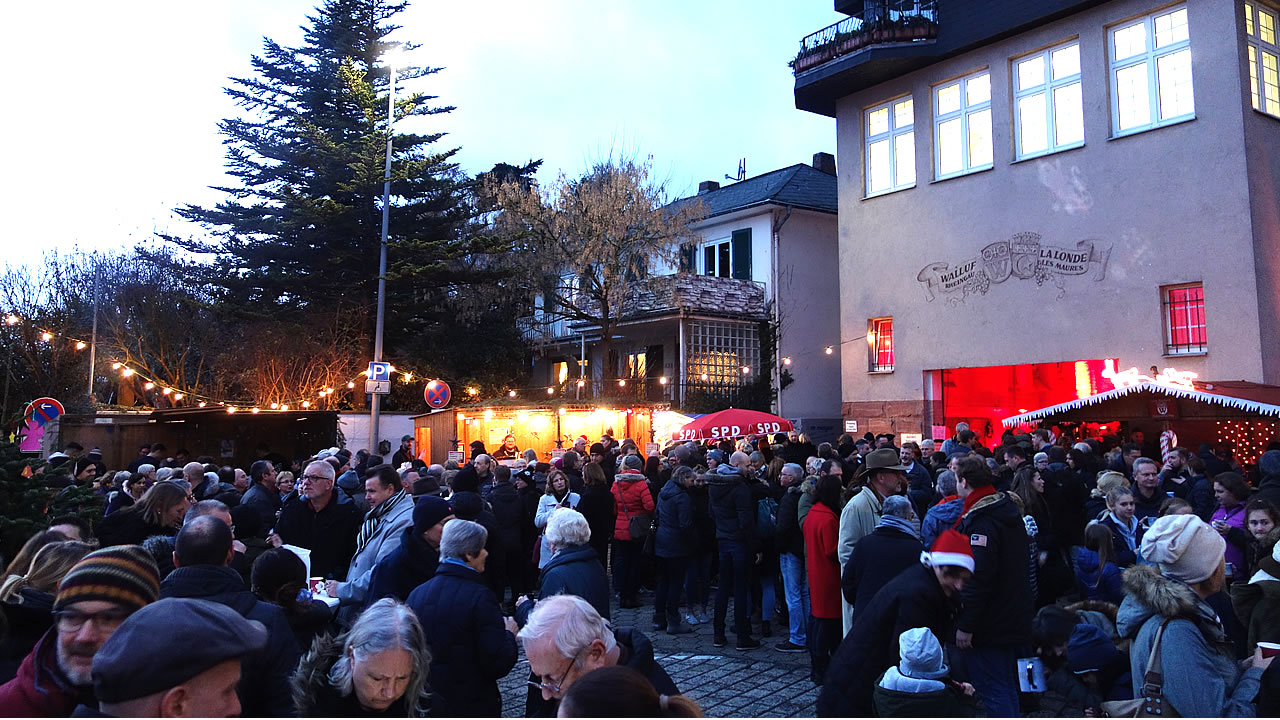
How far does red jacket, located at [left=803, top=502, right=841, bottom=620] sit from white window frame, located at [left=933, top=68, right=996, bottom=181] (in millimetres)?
15642

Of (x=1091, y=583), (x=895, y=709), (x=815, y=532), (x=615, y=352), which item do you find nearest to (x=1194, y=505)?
(x=1091, y=583)

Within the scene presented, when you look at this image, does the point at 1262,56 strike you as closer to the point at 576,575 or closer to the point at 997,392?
the point at 997,392

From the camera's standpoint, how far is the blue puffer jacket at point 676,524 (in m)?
8.67

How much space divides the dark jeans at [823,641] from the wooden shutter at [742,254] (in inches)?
802

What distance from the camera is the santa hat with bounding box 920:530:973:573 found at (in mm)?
3996

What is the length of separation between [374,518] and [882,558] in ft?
11.7

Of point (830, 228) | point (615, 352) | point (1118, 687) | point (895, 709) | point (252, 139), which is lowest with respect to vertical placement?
point (1118, 687)

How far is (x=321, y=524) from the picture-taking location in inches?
254

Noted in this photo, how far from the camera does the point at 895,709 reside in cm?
331

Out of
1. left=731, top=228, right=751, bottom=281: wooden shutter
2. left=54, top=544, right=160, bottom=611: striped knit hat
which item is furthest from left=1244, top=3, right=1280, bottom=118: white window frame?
left=54, top=544, right=160, bottom=611: striped knit hat

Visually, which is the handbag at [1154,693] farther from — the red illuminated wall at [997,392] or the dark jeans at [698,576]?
the red illuminated wall at [997,392]

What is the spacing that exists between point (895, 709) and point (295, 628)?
2.75 m

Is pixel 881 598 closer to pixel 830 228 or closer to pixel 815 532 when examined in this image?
pixel 815 532

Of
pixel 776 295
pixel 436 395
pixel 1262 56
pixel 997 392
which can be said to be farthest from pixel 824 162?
pixel 436 395
